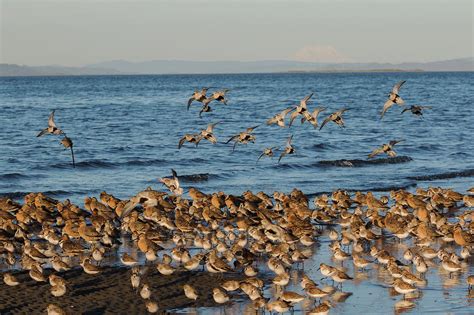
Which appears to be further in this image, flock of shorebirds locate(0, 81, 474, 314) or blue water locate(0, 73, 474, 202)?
blue water locate(0, 73, 474, 202)

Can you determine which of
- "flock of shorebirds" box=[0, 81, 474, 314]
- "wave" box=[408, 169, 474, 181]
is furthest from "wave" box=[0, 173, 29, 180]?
"wave" box=[408, 169, 474, 181]

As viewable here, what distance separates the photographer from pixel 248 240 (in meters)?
21.3

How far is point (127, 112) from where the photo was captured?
239 ft

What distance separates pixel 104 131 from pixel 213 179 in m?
21.0

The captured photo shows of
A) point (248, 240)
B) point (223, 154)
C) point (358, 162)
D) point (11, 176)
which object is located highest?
point (248, 240)

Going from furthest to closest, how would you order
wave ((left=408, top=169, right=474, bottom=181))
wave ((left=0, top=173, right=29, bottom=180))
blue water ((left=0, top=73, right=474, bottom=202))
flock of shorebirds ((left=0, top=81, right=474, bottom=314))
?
wave ((left=0, top=173, right=29, bottom=180))
wave ((left=408, top=169, right=474, bottom=181))
blue water ((left=0, top=73, right=474, bottom=202))
flock of shorebirds ((left=0, top=81, right=474, bottom=314))

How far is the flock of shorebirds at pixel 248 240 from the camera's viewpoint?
16094 millimetres

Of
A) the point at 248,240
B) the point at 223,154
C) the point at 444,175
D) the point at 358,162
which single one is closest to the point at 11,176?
the point at 223,154

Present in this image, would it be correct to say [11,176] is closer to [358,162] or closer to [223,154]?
[223,154]

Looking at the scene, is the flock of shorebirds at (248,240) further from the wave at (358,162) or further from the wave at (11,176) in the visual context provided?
the wave at (358,162)

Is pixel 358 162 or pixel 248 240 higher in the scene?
pixel 248 240

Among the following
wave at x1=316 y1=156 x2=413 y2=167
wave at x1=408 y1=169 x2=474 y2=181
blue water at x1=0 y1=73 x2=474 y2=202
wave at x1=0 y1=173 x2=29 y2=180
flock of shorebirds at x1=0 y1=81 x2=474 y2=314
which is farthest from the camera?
wave at x1=316 y1=156 x2=413 y2=167

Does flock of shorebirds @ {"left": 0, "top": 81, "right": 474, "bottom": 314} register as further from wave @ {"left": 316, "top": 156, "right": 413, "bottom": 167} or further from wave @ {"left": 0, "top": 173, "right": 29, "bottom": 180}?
wave @ {"left": 316, "top": 156, "right": 413, "bottom": 167}

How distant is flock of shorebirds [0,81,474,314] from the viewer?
16.1m
